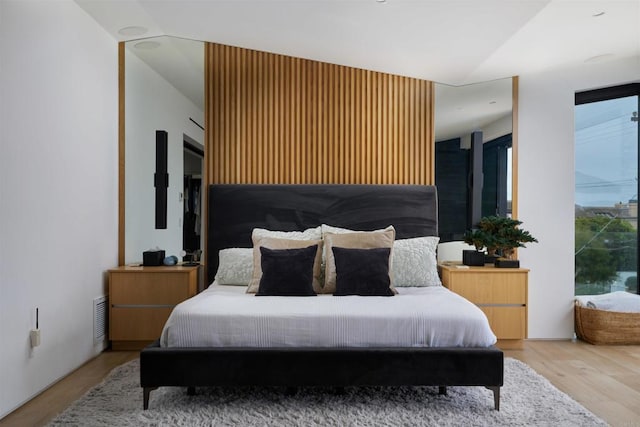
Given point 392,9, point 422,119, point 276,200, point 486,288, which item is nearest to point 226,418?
point 276,200

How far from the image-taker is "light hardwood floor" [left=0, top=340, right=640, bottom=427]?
107 inches

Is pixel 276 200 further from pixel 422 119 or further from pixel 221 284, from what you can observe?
pixel 422 119

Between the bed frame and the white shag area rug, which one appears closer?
the white shag area rug

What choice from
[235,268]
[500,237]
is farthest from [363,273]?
[500,237]

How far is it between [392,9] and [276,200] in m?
1.86

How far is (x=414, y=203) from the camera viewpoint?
4391 millimetres

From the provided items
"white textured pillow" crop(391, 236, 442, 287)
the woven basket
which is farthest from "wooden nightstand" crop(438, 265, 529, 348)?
the woven basket

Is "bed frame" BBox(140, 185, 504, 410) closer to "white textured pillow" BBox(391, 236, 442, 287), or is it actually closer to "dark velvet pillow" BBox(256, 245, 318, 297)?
"dark velvet pillow" BBox(256, 245, 318, 297)

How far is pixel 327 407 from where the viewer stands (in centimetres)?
271

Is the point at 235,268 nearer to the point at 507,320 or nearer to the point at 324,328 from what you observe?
the point at 324,328

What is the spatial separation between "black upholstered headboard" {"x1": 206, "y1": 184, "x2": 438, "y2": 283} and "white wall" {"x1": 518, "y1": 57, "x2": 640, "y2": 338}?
109 cm

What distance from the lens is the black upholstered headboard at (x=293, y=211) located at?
14.1 feet

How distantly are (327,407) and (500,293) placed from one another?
6.63 feet

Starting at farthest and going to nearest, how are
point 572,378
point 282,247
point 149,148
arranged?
point 149,148 → point 282,247 → point 572,378
